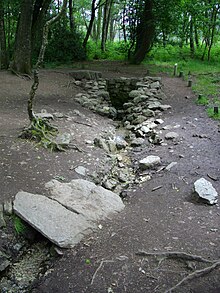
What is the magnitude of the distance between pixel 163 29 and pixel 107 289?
15.0m

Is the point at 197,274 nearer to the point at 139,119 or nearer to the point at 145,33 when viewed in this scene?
the point at 139,119

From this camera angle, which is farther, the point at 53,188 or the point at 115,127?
the point at 115,127

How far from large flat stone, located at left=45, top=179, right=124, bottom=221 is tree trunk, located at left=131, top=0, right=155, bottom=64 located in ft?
40.5

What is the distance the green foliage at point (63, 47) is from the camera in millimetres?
16375

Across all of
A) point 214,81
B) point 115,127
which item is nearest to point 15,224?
point 115,127

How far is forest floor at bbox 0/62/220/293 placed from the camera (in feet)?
10.4

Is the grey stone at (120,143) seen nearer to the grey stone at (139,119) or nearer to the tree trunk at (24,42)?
the grey stone at (139,119)

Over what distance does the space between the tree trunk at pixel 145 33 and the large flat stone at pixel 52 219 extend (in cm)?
1311

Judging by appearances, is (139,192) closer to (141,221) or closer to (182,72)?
(141,221)

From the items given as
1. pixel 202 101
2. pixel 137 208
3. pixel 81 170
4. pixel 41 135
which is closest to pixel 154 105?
pixel 202 101

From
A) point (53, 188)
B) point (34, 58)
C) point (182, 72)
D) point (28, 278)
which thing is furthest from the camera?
point (34, 58)

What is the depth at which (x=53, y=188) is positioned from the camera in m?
4.75

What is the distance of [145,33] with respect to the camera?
623 inches

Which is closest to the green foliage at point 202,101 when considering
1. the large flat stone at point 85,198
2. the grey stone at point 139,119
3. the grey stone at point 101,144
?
the grey stone at point 139,119
